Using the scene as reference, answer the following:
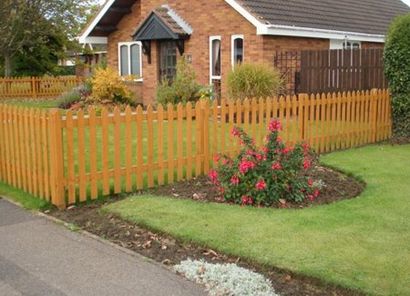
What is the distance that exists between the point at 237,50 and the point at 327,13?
4.62 meters

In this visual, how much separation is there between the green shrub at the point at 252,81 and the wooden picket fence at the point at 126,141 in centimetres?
366

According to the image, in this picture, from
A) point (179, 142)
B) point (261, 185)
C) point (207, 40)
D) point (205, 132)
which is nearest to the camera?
point (261, 185)

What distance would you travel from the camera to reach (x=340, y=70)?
1478cm

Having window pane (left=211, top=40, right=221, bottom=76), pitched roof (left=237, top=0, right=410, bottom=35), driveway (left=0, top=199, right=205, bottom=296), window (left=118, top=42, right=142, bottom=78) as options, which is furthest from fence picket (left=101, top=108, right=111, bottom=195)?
window (left=118, top=42, right=142, bottom=78)

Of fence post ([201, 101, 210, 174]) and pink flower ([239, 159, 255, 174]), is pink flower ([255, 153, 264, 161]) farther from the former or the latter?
fence post ([201, 101, 210, 174])

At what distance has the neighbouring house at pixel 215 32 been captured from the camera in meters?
16.5

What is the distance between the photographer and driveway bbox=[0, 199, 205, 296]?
4.58 meters

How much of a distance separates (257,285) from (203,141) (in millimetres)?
4117

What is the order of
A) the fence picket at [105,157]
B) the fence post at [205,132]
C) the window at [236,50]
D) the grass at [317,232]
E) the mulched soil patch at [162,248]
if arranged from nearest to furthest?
the mulched soil patch at [162,248] < the grass at [317,232] < the fence picket at [105,157] < the fence post at [205,132] < the window at [236,50]

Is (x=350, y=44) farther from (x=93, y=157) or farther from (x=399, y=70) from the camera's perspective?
(x=93, y=157)

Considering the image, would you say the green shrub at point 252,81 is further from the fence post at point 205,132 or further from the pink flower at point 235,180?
the pink flower at point 235,180

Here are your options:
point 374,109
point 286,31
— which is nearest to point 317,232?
point 374,109

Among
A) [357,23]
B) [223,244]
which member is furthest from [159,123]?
[357,23]

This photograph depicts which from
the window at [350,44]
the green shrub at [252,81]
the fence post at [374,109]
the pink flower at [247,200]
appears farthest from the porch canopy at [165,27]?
the pink flower at [247,200]
